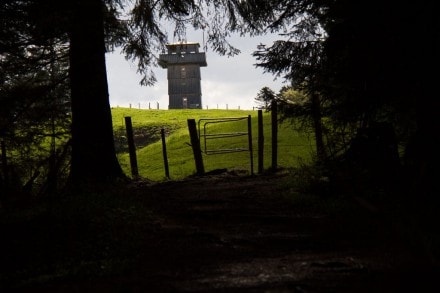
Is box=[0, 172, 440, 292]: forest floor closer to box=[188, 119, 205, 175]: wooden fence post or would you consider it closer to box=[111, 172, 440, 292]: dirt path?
box=[111, 172, 440, 292]: dirt path

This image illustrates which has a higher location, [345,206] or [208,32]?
[208,32]

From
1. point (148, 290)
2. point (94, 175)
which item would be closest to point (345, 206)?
point (148, 290)

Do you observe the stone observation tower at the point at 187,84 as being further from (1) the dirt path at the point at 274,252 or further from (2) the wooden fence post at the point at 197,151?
(1) the dirt path at the point at 274,252

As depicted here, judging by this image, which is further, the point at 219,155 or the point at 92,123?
the point at 219,155

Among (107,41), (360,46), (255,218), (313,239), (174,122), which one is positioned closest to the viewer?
(313,239)

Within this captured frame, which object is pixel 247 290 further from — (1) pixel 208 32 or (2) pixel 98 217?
(1) pixel 208 32

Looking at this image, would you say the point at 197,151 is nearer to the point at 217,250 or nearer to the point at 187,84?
the point at 217,250

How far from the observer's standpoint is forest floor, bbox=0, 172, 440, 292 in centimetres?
342

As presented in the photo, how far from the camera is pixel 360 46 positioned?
241 inches

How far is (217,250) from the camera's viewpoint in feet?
14.8

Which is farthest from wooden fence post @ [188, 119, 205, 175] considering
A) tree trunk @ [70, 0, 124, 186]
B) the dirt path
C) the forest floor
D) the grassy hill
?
the forest floor

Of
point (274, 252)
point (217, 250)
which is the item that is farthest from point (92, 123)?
point (274, 252)

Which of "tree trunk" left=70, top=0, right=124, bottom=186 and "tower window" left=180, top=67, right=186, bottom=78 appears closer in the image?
"tree trunk" left=70, top=0, right=124, bottom=186

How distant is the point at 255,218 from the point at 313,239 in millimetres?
1220
